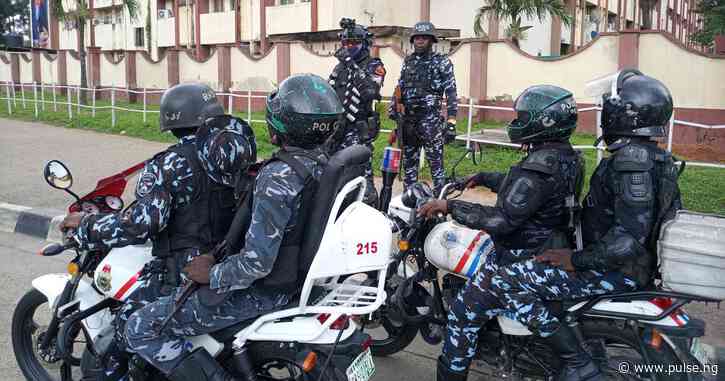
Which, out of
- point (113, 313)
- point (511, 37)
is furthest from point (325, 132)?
point (511, 37)

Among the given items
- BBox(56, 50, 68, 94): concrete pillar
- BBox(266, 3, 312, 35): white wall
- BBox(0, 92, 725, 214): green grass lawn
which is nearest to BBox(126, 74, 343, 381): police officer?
BBox(0, 92, 725, 214): green grass lawn

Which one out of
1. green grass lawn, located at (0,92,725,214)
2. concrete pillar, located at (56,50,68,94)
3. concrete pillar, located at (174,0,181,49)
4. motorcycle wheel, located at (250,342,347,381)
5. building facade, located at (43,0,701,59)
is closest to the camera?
motorcycle wheel, located at (250,342,347,381)

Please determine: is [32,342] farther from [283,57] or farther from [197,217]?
[283,57]

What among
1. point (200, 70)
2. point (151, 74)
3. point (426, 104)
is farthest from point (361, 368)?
point (151, 74)

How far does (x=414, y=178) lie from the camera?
7402 millimetres

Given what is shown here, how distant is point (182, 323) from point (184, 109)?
0.97 meters

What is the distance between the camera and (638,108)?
2977 millimetres

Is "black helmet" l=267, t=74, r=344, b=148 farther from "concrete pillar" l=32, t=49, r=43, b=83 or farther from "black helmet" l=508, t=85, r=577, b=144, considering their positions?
"concrete pillar" l=32, t=49, r=43, b=83

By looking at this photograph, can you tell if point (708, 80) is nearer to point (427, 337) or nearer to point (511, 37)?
point (511, 37)

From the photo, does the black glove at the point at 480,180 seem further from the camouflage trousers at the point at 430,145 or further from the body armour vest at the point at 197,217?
the camouflage trousers at the point at 430,145

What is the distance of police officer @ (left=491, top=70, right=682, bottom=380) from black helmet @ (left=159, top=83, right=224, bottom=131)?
153 centimetres

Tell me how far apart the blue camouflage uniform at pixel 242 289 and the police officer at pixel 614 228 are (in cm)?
111

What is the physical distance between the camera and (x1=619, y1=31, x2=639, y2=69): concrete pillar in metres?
14.9

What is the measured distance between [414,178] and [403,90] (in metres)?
0.99
